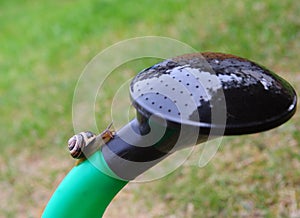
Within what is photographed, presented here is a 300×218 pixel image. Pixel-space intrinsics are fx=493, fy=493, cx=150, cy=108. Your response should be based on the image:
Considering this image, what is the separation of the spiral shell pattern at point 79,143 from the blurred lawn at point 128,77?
1058mm

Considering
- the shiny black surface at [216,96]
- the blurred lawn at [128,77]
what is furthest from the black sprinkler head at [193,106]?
the blurred lawn at [128,77]

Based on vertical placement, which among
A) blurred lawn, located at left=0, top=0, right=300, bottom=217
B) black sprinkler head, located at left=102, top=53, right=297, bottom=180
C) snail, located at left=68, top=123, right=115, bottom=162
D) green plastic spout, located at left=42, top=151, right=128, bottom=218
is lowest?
blurred lawn, located at left=0, top=0, right=300, bottom=217

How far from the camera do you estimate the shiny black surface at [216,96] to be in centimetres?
75

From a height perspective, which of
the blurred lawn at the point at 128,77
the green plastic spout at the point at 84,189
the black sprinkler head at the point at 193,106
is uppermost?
the black sprinkler head at the point at 193,106

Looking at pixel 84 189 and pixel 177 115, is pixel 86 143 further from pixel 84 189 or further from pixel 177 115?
pixel 177 115

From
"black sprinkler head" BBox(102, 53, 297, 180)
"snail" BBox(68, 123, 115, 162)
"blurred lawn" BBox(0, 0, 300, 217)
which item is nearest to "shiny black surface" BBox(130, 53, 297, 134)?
"black sprinkler head" BBox(102, 53, 297, 180)

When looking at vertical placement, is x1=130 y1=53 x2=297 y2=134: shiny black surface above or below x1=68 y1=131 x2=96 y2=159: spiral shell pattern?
above

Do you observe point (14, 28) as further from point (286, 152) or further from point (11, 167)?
point (286, 152)

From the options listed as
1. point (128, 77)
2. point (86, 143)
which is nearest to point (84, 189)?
point (86, 143)

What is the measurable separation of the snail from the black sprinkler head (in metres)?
0.02

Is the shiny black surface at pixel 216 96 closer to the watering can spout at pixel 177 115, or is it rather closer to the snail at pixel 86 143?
the watering can spout at pixel 177 115

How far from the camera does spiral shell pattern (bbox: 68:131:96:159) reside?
90cm

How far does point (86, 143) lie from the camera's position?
911 millimetres

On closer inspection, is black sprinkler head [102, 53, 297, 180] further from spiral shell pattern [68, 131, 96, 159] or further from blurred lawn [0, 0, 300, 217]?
blurred lawn [0, 0, 300, 217]
